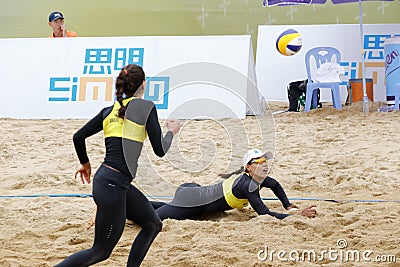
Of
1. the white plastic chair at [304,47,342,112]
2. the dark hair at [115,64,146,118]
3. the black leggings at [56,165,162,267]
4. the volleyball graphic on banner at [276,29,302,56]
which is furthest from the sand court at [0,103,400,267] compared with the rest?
the volleyball graphic on banner at [276,29,302,56]

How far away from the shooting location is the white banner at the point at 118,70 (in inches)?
350

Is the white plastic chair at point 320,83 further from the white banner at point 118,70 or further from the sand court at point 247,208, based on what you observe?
the white banner at point 118,70

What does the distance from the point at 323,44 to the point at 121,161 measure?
321 inches

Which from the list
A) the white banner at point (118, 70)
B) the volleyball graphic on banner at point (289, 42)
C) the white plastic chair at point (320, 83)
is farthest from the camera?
the volleyball graphic on banner at point (289, 42)

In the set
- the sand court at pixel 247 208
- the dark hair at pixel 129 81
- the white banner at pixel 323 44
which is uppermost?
the white banner at pixel 323 44

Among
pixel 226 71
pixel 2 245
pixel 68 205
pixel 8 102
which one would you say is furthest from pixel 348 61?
pixel 2 245

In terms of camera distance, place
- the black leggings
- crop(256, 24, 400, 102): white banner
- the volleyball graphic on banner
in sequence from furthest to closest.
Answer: the volleyball graphic on banner < crop(256, 24, 400, 102): white banner < the black leggings

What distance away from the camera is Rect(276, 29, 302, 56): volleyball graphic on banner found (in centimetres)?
1073

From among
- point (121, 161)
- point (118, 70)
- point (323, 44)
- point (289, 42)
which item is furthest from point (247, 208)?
point (323, 44)

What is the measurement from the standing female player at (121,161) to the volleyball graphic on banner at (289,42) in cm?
745

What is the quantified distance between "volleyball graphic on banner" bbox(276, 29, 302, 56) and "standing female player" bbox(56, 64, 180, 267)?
7.45 meters

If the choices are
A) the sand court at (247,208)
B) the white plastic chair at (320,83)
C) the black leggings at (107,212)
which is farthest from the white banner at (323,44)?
the black leggings at (107,212)

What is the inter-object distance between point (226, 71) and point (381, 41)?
9.88 feet

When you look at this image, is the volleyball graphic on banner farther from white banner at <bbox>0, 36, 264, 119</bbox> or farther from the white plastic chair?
white banner at <bbox>0, 36, 264, 119</bbox>
